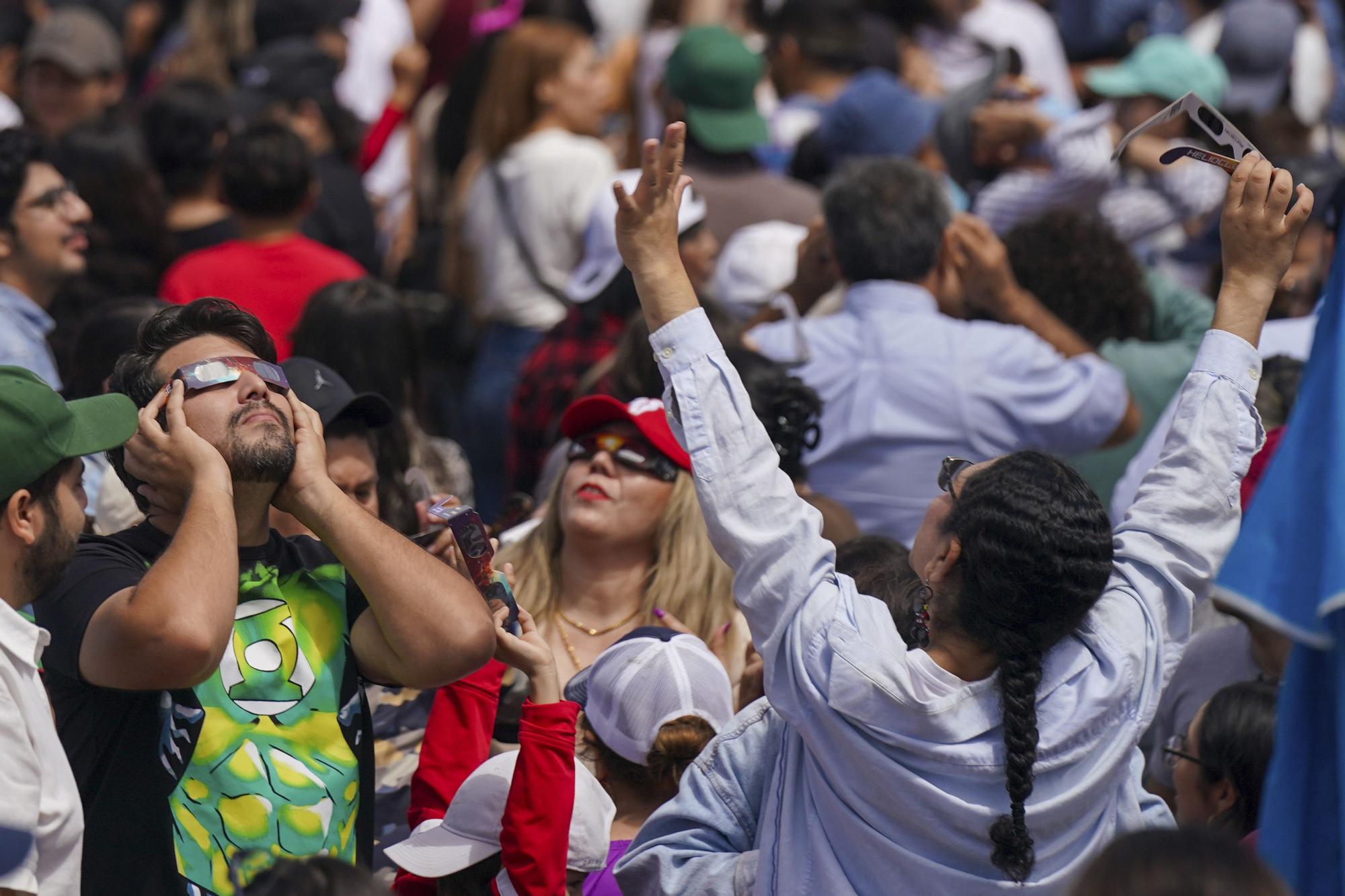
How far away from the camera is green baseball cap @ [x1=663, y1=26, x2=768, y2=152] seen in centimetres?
640

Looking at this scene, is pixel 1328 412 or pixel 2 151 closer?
pixel 1328 412

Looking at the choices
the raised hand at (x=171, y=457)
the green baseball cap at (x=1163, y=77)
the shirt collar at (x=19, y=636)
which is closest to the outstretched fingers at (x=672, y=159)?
the raised hand at (x=171, y=457)

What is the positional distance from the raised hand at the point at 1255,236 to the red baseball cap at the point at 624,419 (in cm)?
149

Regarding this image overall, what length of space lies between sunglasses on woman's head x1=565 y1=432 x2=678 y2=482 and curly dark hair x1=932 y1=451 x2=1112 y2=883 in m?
1.43


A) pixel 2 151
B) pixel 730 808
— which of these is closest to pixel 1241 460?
pixel 730 808

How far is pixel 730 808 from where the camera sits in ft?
9.15

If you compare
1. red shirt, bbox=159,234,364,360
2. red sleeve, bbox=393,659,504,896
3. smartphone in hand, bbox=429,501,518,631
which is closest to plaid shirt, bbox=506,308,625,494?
red shirt, bbox=159,234,364,360

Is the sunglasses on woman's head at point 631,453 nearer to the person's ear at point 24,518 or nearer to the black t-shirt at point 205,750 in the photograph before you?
the black t-shirt at point 205,750

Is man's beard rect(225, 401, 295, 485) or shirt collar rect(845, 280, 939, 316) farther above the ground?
man's beard rect(225, 401, 295, 485)

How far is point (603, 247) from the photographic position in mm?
5730

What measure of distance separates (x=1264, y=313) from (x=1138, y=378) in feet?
7.22

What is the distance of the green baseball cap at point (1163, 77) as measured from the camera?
701cm

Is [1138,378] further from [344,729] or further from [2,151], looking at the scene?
[2,151]

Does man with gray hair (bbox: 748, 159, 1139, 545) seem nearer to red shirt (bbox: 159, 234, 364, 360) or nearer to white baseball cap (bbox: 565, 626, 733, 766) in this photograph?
white baseball cap (bbox: 565, 626, 733, 766)
